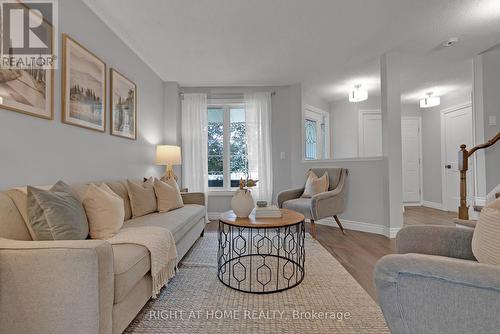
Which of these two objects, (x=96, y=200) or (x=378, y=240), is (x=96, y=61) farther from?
(x=378, y=240)

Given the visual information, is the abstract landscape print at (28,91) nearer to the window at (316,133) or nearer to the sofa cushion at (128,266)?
the sofa cushion at (128,266)

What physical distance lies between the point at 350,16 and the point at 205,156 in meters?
2.77

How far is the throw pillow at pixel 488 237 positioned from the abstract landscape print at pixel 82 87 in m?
2.65

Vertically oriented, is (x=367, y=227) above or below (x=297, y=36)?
below

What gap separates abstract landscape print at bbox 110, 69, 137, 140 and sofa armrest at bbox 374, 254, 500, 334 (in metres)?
2.70

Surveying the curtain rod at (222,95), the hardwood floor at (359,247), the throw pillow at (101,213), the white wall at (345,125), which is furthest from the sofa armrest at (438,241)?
the white wall at (345,125)

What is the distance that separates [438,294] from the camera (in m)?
0.71

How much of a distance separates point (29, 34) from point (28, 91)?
400mm

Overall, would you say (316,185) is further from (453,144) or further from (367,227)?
(453,144)

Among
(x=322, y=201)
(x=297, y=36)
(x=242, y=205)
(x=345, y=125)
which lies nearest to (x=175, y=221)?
(x=242, y=205)

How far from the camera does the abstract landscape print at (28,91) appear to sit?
1429 millimetres

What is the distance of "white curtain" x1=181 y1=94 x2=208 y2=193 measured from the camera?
3955 millimetres

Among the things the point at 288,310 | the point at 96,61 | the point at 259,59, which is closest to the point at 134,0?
the point at 96,61

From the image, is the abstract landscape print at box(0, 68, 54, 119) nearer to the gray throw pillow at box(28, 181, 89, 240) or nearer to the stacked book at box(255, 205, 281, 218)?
the gray throw pillow at box(28, 181, 89, 240)
